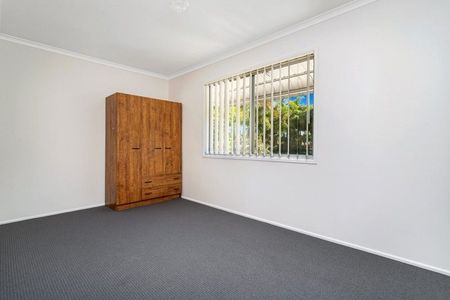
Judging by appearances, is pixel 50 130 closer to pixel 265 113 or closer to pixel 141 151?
pixel 141 151

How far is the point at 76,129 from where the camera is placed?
3768 millimetres

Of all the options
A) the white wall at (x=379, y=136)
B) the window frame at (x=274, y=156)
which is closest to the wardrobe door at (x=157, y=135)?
the window frame at (x=274, y=156)

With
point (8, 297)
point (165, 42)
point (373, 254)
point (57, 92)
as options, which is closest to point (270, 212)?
point (373, 254)

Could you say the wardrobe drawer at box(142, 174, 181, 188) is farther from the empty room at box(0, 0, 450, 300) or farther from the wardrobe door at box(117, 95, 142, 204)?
the wardrobe door at box(117, 95, 142, 204)

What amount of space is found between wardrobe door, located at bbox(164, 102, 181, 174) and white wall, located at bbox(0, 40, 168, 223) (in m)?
1.05

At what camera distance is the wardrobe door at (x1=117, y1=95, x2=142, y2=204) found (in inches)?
147

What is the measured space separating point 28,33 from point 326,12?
152 inches

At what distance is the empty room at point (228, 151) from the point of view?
77.2 inches

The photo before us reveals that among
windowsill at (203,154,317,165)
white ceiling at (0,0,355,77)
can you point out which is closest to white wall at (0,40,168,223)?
white ceiling at (0,0,355,77)

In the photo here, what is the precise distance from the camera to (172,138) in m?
4.46

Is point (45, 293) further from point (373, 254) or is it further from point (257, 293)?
point (373, 254)

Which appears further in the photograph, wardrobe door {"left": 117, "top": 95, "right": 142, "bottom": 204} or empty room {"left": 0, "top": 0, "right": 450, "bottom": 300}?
wardrobe door {"left": 117, "top": 95, "right": 142, "bottom": 204}

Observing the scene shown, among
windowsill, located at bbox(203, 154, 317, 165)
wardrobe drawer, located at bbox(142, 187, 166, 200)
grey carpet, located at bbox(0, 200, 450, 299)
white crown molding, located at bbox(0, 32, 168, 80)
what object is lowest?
Result: grey carpet, located at bbox(0, 200, 450, 299)

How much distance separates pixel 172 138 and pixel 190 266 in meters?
2.82
